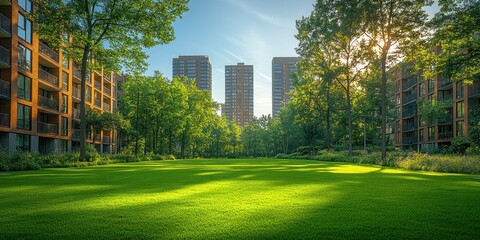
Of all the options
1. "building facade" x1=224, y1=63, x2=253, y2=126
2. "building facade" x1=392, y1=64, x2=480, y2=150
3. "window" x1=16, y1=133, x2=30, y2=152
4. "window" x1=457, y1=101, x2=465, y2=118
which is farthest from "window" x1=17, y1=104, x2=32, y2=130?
"building facade" x1=224, y1=63, x2=253, y2=126

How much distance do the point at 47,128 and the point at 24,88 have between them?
5.81 metres

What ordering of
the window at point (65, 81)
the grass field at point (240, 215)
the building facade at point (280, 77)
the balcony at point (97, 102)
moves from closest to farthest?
the grass field at point (240, 215)
the window at point (65, 81)
the balcony at point (97, 102)
the building facade at point (280, 77)

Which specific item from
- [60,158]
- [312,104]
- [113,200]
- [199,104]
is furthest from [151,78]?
[113,200]

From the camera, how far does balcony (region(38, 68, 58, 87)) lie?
3386 cm

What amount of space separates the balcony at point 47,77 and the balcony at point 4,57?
5793 mm

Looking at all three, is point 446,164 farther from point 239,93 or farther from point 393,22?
point 239,93

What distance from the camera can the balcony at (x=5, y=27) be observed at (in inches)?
1064

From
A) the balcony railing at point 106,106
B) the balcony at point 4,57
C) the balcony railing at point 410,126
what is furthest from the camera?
the balcony railing at point 410,126

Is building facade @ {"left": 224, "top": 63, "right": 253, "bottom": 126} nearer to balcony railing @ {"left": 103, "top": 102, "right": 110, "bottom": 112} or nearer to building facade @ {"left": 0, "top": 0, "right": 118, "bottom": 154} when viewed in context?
balcony railing @ {"left": 103, "top": 102, "right": 110, "bottom": 112}

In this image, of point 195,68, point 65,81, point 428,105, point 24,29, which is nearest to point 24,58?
point 24,29

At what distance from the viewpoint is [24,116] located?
3073 centimetres

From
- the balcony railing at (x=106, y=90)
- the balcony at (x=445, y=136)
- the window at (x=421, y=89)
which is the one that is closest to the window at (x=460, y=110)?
the balcony at (x=445, y=136)

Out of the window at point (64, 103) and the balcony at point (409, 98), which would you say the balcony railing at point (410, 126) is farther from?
the window at point (64, 103)

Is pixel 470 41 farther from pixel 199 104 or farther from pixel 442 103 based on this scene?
pixel 199 104
